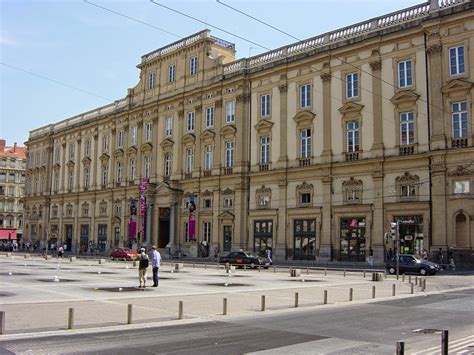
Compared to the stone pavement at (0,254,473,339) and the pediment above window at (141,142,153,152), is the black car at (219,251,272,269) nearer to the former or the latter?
the stone pavement at (0,254,473,339)

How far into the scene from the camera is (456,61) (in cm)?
4206

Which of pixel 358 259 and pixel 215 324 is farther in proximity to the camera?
pixel 358 259

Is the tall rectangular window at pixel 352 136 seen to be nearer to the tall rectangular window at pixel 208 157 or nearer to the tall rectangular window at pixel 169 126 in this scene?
the tall rectangular window at pixel 208 157

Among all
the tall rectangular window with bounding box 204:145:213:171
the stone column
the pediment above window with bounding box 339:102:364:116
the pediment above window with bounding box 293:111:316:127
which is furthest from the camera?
the tall rectangular window with bounding box 204:145:213:171

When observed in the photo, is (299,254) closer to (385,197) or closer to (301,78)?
(385,197)

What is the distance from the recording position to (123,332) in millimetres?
12922

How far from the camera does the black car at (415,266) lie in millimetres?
35812

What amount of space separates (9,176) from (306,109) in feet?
287

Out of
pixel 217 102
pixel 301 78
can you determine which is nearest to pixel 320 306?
pixel 301 78

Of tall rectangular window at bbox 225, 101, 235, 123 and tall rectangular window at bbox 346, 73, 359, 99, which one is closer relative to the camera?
tall rectangular window at bbox 346, 73, 359, 99

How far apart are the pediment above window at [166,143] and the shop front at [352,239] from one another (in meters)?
26.8

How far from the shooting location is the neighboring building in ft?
381

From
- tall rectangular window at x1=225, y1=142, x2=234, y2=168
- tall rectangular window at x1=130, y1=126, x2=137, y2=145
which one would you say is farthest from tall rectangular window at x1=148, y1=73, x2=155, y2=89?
tall rectangular window at x1=225, y1=142, x2=234, y2=168

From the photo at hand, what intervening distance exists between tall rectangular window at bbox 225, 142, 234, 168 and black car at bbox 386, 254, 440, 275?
24872mm
